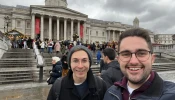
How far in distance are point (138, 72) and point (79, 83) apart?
1.13 m

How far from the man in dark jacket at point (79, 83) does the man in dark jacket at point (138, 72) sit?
0.72m

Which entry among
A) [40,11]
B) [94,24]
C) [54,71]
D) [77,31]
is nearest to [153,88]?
[54,71]

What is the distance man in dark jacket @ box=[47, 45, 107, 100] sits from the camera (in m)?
2.41

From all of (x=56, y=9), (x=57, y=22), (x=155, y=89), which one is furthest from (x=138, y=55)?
(x=57, y=22)

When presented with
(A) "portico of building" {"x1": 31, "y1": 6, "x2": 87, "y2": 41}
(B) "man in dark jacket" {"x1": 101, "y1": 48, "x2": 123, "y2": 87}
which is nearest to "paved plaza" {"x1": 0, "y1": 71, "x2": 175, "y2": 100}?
(B) "man in dark jacket" {"x1": 101, "y1": 48, "x2": 123, "y2": 87}

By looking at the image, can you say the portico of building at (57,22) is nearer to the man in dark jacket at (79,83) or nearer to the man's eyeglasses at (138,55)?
the man in dark jacket at (79,83)

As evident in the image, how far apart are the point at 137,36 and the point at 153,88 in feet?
1.56

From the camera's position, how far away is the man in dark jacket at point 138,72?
4.83ft

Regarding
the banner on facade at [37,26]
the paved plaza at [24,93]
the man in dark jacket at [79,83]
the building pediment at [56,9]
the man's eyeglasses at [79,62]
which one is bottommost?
the paved plaza at [24,93]

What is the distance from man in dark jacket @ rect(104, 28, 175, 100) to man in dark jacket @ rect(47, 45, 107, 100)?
2.35ft

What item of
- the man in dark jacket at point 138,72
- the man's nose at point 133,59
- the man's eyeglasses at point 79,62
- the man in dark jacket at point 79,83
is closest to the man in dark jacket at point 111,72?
the man in dark jacket at point 79,83

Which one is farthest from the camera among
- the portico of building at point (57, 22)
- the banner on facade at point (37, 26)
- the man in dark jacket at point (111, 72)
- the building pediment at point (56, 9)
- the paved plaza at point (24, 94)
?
the portico of building at point (57, 22)

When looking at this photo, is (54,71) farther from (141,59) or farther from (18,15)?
(18,15)

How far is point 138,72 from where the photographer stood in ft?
5.09
